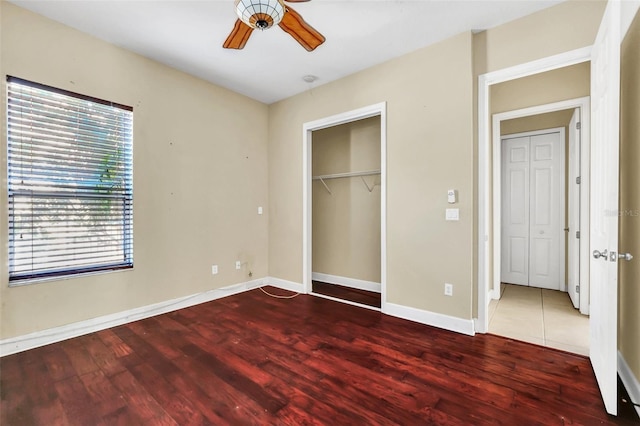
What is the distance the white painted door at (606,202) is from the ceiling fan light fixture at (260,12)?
1906 millimetres

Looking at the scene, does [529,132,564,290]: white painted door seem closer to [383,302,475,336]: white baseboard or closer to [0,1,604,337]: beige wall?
[0,1,604,337]: beige wall

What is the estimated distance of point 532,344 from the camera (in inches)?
98.3

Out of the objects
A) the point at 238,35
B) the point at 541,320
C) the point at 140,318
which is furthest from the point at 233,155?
the point at 541,320

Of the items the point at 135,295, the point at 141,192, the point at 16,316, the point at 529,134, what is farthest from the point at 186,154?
the point at 529,134

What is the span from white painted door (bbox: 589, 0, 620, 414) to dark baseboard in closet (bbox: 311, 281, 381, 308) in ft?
6.71

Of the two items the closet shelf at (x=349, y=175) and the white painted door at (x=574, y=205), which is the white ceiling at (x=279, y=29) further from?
the white painted door at (x=574, y=205)

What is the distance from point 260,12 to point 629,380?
10.8ft

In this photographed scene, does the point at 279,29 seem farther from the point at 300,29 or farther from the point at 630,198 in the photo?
the point at 630,198

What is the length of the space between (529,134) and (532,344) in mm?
3230

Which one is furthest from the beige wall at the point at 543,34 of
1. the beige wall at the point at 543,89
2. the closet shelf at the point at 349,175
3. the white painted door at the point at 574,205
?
the closet shelf at the point at 349,175

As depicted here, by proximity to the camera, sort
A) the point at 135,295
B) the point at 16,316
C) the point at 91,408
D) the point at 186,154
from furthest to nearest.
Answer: the point at 186,154
the point at 135,295
the point at 16,316
the point at 91,408

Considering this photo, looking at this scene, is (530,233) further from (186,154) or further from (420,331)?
(186,154)

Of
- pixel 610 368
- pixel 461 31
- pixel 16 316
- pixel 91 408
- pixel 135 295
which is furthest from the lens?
pixel 135 295

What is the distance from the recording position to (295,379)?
2000 millimetres
